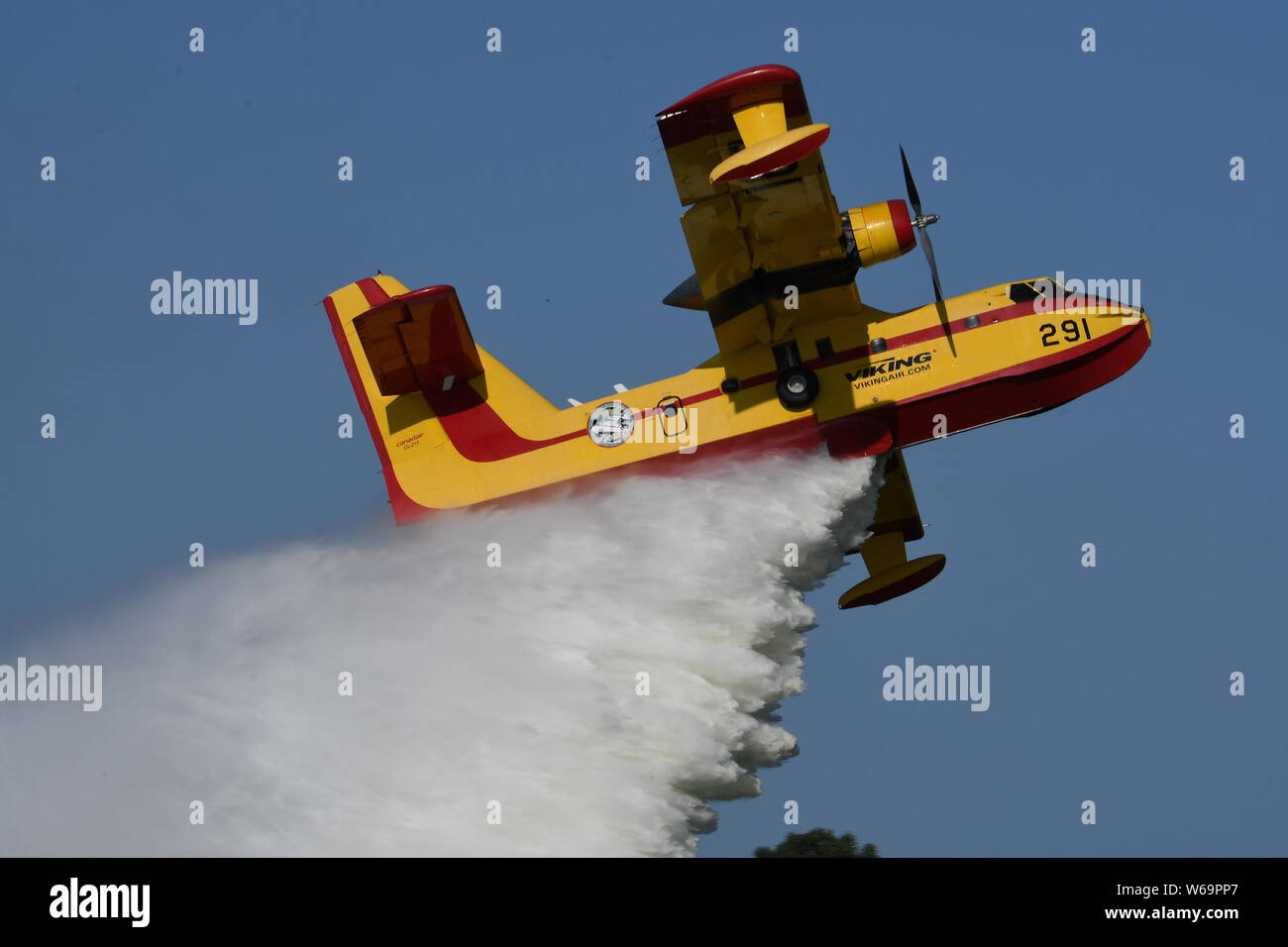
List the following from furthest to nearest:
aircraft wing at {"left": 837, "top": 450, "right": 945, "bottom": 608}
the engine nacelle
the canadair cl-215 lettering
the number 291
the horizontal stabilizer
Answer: aircraft wing at {"left": 837, "top": 450, "right": 945, "bottom": 608}
the number 291
the engine nacelle
the canadair cl-215 lettering
the horizontal stabilizer

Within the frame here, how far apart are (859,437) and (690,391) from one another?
1.96 metres

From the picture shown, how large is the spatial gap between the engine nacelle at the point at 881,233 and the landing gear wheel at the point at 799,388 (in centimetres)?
138

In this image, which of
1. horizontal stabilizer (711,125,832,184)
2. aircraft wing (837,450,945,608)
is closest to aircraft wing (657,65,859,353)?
horizontal stabilizer (711,125,832,184)

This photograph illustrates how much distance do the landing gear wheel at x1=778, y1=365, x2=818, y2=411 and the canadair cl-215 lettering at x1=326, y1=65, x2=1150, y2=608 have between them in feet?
0.05

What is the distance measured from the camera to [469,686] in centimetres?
1545

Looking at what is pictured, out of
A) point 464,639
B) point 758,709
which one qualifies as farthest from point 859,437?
point 464,639

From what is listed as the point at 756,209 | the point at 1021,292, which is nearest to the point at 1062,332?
the point at 1021,292

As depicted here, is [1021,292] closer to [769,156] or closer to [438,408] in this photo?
[769,156]

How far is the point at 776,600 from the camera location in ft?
54.4

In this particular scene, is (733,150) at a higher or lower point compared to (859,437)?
higher

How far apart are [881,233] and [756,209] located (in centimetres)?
141

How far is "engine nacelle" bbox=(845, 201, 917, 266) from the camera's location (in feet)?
55.0

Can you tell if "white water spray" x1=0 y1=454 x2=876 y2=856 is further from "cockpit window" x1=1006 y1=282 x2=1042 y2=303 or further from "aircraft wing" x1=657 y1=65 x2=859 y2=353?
"cockpit window" x1=1006 y1=282 x2=1042 y2=303

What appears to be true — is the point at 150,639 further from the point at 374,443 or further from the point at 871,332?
the point at 871,332
